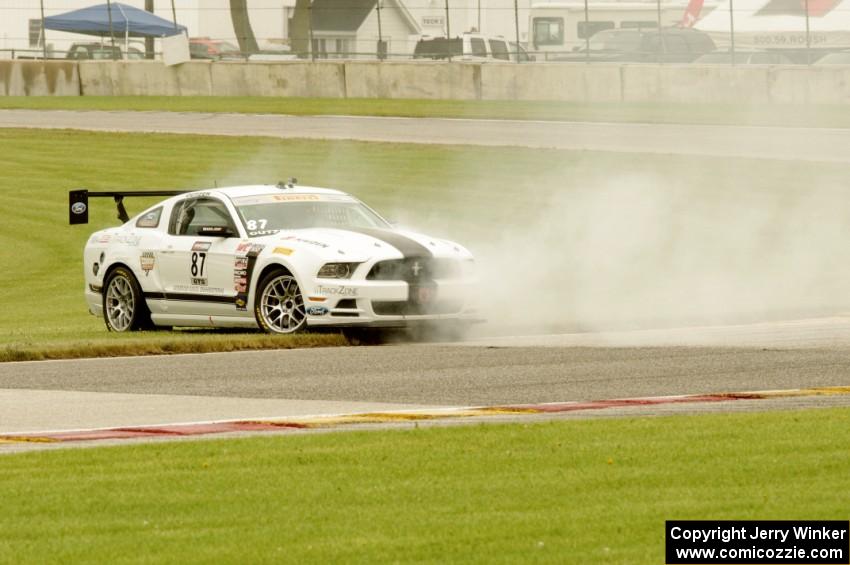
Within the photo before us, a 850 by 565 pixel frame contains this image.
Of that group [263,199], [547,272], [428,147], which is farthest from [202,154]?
[263,199]

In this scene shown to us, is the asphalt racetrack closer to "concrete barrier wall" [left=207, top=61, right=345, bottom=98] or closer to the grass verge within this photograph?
the grass verge

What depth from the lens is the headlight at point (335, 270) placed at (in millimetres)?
14297

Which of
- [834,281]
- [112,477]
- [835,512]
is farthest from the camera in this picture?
[834,281]

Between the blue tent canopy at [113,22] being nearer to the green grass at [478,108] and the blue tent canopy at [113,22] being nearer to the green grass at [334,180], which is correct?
the green grass at [478,108]

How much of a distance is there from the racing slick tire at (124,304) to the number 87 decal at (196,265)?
32.0 inches

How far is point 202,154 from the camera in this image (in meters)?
34.1

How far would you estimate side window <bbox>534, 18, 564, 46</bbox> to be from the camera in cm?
5838

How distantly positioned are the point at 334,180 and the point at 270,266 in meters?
15.7

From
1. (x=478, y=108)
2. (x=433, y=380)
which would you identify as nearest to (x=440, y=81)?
(x=478, y=108)

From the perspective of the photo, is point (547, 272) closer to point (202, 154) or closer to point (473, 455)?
point (473, 455)

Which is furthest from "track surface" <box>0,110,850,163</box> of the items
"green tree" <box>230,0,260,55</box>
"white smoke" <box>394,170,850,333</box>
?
"green tree" <box>230,0,260,55</box>

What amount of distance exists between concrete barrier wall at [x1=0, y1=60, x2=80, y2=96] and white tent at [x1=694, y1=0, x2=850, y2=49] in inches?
698

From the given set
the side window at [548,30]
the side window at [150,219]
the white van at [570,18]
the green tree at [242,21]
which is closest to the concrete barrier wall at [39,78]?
the green tree at [242,21]

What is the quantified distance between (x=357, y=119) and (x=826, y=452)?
101 feet
